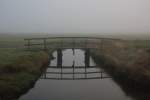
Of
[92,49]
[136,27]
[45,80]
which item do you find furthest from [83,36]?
[45,80]

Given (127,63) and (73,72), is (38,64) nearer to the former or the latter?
(73,72)

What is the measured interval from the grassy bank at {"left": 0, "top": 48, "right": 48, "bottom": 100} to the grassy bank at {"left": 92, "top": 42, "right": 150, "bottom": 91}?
2832mm

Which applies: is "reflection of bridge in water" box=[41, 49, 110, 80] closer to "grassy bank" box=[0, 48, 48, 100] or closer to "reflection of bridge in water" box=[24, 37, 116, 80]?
"reflection of bridge in water" box=[24, 37, 116, 80]

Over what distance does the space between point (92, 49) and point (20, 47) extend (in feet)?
13.3

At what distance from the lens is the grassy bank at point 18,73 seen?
315 inches

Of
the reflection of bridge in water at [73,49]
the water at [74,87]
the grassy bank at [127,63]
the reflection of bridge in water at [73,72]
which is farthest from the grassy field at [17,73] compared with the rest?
the grassy bank at [127,63]

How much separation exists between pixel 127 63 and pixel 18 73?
172 inches

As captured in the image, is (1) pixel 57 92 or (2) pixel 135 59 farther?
(2) pixel 135 59

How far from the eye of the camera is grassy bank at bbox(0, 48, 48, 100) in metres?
8.01

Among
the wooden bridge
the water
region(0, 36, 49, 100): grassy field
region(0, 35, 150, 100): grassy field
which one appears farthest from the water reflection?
the wooden bridge

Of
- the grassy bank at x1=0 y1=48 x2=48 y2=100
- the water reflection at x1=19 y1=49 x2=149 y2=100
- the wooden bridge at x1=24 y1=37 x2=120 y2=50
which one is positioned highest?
the wooden bridge at x1=24 y1=37 x2=120 y2=50

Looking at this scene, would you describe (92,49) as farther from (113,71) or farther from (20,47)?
(113,71)

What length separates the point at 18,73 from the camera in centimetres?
1002

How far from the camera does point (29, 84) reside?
9.19 meters
